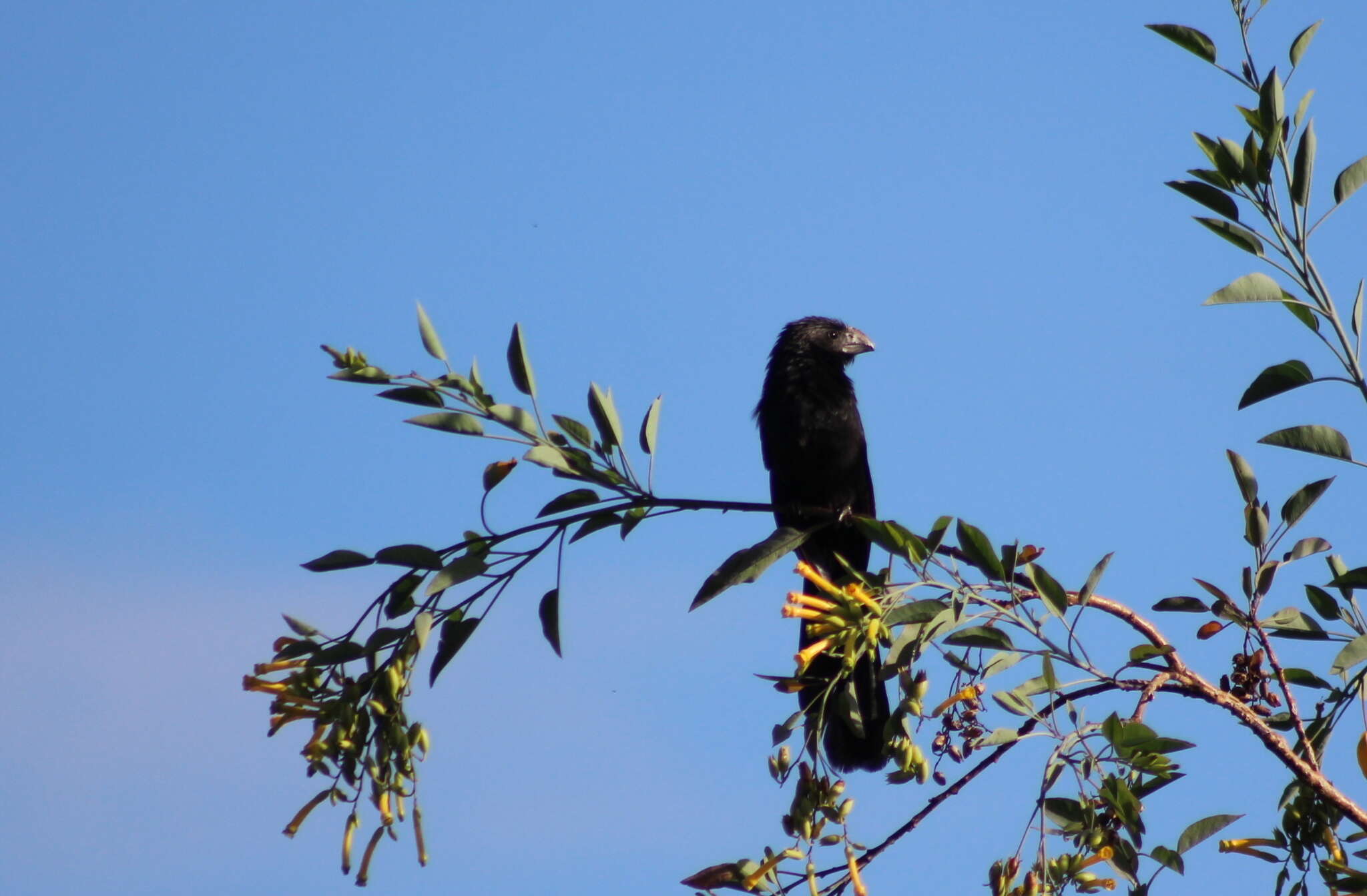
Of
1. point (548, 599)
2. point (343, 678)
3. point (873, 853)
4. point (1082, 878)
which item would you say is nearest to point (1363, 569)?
point (1082, 878)

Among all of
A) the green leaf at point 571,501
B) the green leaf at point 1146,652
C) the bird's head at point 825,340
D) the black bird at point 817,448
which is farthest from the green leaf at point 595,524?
the bird's head at point 825,340

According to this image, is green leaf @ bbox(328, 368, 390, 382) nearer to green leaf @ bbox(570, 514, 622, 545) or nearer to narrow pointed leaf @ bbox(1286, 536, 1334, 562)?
green leaf @ bbox(570, 514, 622, 545)

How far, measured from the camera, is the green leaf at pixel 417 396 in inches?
106

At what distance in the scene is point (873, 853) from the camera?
7.84 ft

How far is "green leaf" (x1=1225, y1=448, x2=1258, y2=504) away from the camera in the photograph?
252 cm

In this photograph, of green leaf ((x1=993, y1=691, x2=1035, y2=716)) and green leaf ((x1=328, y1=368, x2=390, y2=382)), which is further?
green leaf ((x1=328, y1=368, x2=390, y2=382))

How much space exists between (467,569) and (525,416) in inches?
13.9

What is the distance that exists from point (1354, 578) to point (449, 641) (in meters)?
1.77

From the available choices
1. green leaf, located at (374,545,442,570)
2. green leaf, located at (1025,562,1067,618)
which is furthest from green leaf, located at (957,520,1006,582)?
green leaf, located at (374,545,442,570)

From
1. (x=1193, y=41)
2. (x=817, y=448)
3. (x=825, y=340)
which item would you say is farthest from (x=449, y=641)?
(x=825, y=340)

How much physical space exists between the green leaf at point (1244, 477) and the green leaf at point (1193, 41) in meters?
0.76

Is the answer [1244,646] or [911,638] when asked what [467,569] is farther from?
[1244,646]

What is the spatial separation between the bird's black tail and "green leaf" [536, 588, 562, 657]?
1.80 feet

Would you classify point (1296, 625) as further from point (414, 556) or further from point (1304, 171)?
point (414, 556)
